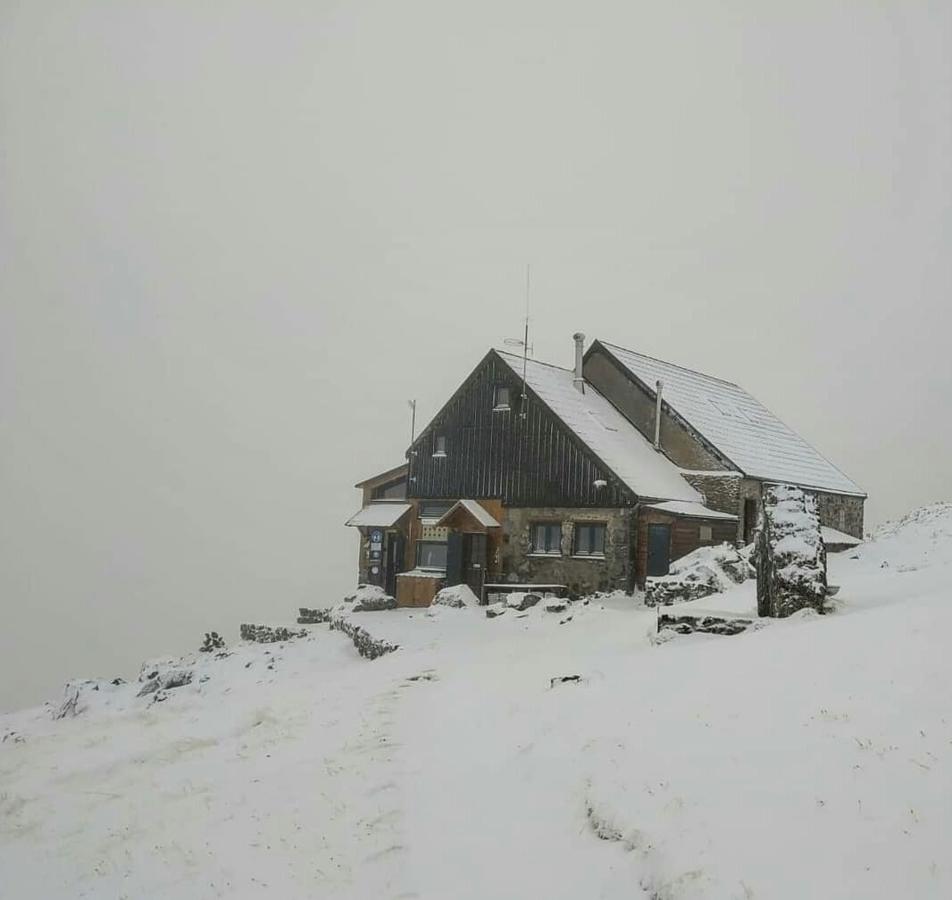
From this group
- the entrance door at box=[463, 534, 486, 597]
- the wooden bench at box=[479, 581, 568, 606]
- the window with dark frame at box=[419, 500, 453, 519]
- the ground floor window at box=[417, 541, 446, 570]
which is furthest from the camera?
the window with dark frame at box=[419, 500, 453, 519]

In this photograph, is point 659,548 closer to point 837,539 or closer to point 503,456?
point 503,456

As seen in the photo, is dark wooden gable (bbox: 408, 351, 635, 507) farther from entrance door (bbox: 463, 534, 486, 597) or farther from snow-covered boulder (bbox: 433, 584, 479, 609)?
snow-covered boulder (bbox: 433, 584, 479, 609)

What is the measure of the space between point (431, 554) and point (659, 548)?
892cm

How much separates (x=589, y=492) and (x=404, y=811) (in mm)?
20297

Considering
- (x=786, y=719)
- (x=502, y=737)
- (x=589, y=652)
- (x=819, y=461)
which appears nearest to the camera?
(x=786, y=719)

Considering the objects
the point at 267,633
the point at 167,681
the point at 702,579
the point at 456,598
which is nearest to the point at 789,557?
the point at 702,579

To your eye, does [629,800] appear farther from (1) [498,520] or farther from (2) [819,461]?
(2) [819,461]

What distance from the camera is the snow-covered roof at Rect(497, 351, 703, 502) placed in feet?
93.1

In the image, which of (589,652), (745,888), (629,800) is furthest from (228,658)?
(745,888)

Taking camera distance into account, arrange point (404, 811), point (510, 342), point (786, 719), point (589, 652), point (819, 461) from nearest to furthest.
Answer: point (786, 719), point (404, 811), point (589, 652), point (510, 342), point (819, 461)

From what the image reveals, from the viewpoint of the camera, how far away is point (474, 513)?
2994cm

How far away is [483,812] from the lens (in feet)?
26.5

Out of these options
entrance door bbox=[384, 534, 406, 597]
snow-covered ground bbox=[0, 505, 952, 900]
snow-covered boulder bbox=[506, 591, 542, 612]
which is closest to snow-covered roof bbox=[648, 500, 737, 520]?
snow-covered boulder bbox=[506, 591, 542, 612]

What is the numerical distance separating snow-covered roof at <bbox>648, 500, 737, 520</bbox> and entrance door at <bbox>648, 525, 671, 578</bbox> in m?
0.71
